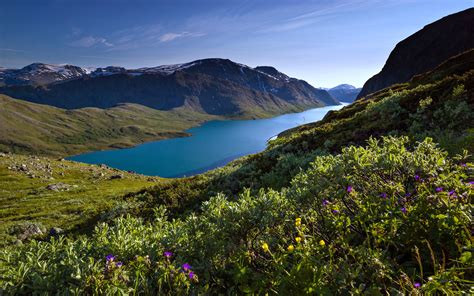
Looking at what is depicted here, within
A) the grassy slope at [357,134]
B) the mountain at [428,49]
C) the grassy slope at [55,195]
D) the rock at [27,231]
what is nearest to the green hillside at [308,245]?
the grassy slope at [357,134]

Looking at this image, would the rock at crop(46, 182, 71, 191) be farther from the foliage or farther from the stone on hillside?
the foliage

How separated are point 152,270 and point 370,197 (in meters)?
3.29

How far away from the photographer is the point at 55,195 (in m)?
41.3

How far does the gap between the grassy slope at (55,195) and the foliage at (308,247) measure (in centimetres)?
1562

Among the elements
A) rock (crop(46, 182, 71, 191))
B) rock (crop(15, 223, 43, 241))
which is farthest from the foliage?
rock (crop(46, 182, 71, 191))

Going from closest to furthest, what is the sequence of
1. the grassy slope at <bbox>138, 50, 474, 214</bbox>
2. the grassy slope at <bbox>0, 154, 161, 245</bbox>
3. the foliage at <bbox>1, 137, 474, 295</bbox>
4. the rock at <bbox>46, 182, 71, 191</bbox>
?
1. the foliage at <bbox>1, 137, 474, 295</bbox>
2. the grassy slope at <bbox>138, 50, 474, 214</bbox>
3. the grassy slope at <bbox>0, 154, 161, 245</bbox>
4. the rock at <bbox>46, 182, 71, 191</bbox>

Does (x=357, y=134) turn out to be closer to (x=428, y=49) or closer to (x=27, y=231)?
(x=27, y=231)

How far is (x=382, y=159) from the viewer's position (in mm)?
4867

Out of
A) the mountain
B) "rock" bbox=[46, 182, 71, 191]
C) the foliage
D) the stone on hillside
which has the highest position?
the mountain

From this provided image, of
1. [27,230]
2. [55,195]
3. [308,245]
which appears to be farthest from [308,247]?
[55,195]

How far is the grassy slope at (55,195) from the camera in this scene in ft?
80.9

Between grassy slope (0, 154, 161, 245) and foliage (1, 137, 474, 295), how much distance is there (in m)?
15.6

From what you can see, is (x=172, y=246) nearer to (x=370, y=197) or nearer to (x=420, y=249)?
(x=370, y=197)

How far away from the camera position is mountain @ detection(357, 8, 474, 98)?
16607cm
